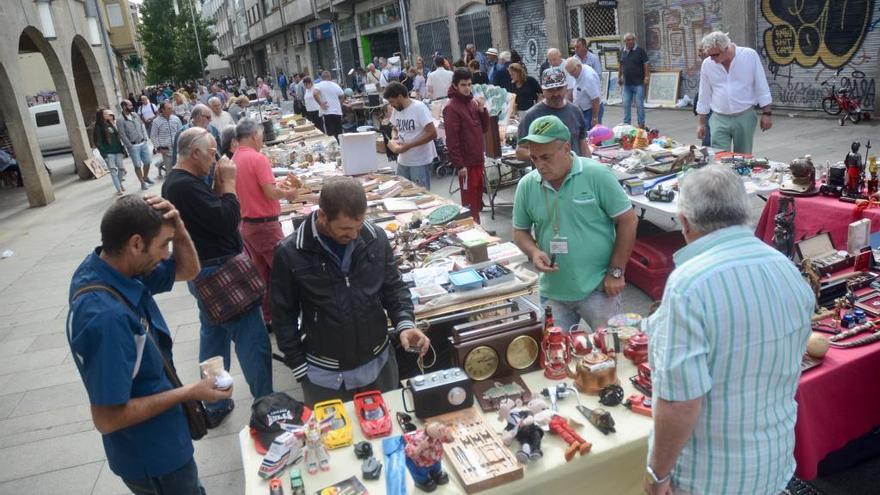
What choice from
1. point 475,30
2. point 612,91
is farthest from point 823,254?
point 475,30

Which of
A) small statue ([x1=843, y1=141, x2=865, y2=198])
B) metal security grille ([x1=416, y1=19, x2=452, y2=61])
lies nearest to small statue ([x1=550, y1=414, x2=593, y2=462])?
small statue ([x1=843, y1=141, x2=865, y2=198])

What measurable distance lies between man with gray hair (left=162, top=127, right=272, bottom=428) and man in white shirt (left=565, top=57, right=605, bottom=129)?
668 cm

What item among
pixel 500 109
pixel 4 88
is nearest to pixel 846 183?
pixel 500 109

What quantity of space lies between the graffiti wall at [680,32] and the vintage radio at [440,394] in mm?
12650

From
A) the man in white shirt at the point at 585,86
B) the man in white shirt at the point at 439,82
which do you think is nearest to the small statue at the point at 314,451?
the man in white shirt at the point at 585,86

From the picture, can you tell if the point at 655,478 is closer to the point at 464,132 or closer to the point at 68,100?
the point at 464,132

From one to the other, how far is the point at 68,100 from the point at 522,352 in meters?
16.4

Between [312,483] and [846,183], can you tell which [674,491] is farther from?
[846,183]

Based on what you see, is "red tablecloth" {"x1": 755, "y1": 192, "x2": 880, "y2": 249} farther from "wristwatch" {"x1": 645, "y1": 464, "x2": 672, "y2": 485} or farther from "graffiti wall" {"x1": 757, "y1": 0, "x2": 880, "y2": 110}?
"graffiti wall" {"x1": 757, "y1": 0, "x2": 880, "y2": 110}

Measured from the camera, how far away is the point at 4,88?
41.0 ft

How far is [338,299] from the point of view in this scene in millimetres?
2846

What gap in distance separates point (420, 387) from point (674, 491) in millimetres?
992

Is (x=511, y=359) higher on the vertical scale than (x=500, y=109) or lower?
lower

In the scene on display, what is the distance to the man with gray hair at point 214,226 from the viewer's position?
12.5 ft
